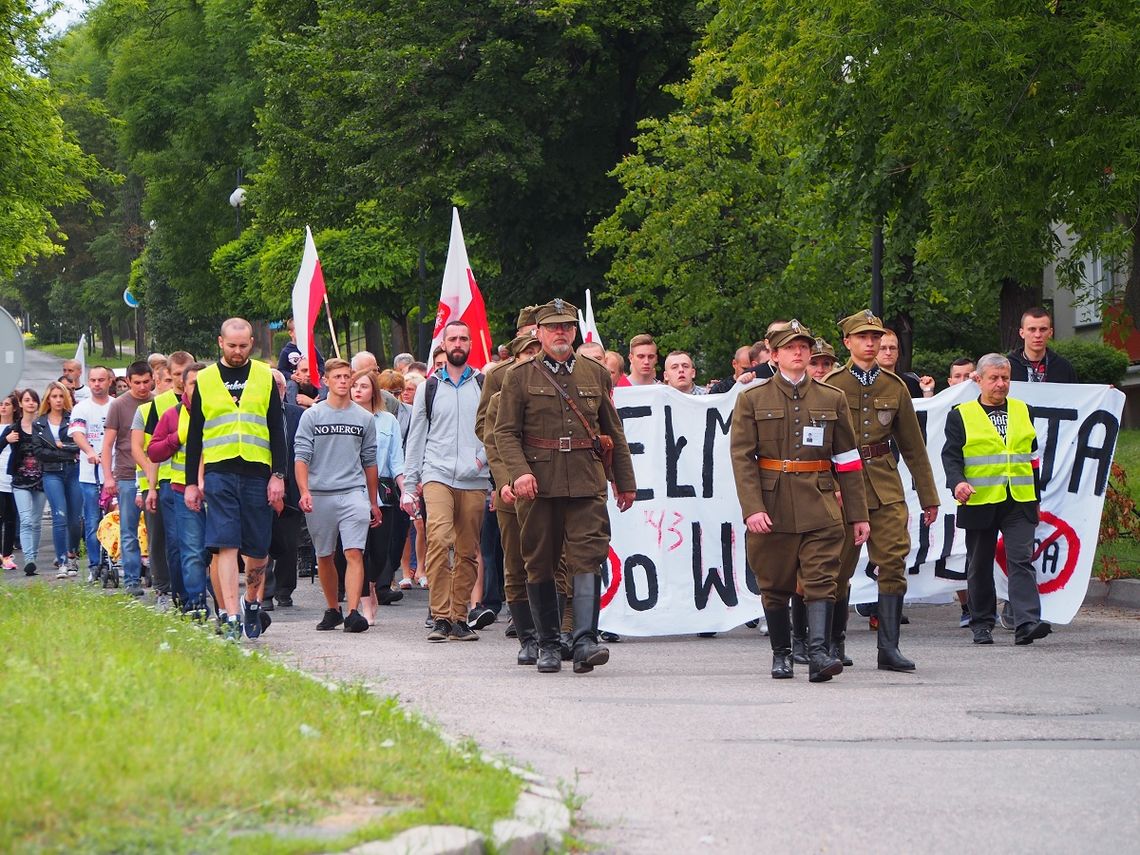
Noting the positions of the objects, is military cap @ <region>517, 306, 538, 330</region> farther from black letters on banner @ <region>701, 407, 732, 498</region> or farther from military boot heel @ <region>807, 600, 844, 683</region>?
military boot heel @ <region>807, 600, 844, 683</region>

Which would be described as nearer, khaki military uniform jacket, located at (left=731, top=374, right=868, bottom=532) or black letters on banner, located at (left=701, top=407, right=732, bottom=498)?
khaki military uniform jacket, located at (left=731, top=374, right=868, bottom=532)

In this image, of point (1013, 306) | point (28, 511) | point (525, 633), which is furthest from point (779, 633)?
point (1013, 306)

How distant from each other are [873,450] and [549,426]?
6.50 feet

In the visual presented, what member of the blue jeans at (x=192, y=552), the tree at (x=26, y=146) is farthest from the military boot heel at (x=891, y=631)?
the tree at (x=26, y=146)

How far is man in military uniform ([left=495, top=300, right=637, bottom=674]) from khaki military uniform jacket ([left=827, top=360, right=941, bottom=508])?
143 centimetres

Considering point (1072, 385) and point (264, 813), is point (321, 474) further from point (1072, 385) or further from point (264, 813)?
point (264, 813)

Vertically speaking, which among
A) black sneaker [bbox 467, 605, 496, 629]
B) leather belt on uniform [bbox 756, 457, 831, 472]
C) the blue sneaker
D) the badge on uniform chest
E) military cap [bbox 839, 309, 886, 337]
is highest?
military cap [bbox 839, 309, 886, 337]

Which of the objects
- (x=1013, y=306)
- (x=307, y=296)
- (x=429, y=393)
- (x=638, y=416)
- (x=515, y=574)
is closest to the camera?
(x=515, y=574)

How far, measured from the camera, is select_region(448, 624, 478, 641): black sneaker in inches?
518

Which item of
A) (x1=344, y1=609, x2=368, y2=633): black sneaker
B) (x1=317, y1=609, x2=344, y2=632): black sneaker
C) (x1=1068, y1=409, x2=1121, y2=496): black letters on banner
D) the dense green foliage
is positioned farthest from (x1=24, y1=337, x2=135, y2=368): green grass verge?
(x1=1068, y1=409, x2=1121, y2=496): black letters on banner

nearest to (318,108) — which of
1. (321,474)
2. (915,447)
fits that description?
(321,474)

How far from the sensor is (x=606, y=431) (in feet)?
36.7

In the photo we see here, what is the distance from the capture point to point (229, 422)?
12094 mm

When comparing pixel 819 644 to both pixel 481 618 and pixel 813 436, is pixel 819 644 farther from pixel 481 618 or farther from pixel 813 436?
pixel 481 618
